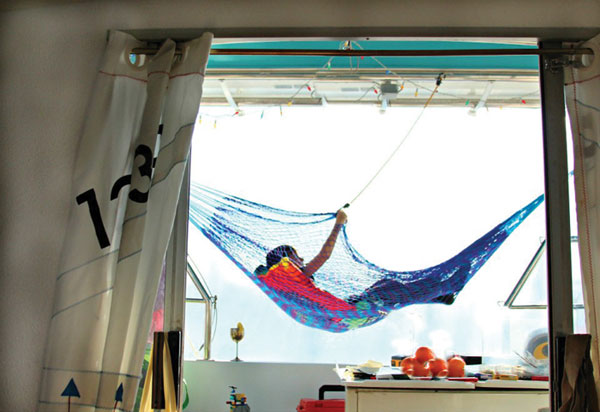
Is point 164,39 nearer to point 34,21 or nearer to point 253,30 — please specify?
point 253,30

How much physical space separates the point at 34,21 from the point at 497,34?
1517mm

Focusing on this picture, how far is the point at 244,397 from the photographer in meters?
2.94

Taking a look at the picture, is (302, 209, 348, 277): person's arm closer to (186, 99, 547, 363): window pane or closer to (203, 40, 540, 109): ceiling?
(203, 40, 540, 109): ceiling

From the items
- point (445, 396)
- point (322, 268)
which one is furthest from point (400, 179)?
point (445, 396)

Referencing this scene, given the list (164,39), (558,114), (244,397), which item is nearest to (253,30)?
(164,39)

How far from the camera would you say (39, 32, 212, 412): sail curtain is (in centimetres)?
172

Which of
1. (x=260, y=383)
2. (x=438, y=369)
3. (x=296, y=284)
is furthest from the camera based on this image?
(x=260, y=383)

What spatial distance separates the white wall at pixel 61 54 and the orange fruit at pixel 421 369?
1394 millimetres

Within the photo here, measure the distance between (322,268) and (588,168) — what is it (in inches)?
49.3

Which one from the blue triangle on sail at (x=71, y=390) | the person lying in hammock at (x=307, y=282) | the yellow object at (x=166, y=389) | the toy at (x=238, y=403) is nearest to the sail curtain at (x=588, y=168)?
the person lying in hammock at (x=307, y=282)

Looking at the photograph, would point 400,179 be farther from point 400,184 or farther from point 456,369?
point 456,369

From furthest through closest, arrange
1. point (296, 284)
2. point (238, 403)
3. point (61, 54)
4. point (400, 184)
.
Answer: point (400, 184) < point (238, 403) < point (296, 284) < point (61, 54)

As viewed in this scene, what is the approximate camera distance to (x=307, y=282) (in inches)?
106

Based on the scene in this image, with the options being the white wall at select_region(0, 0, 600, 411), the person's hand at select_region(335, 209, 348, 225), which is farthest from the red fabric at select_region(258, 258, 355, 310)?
the white wall at select_region(0, 0, 600, 411)
